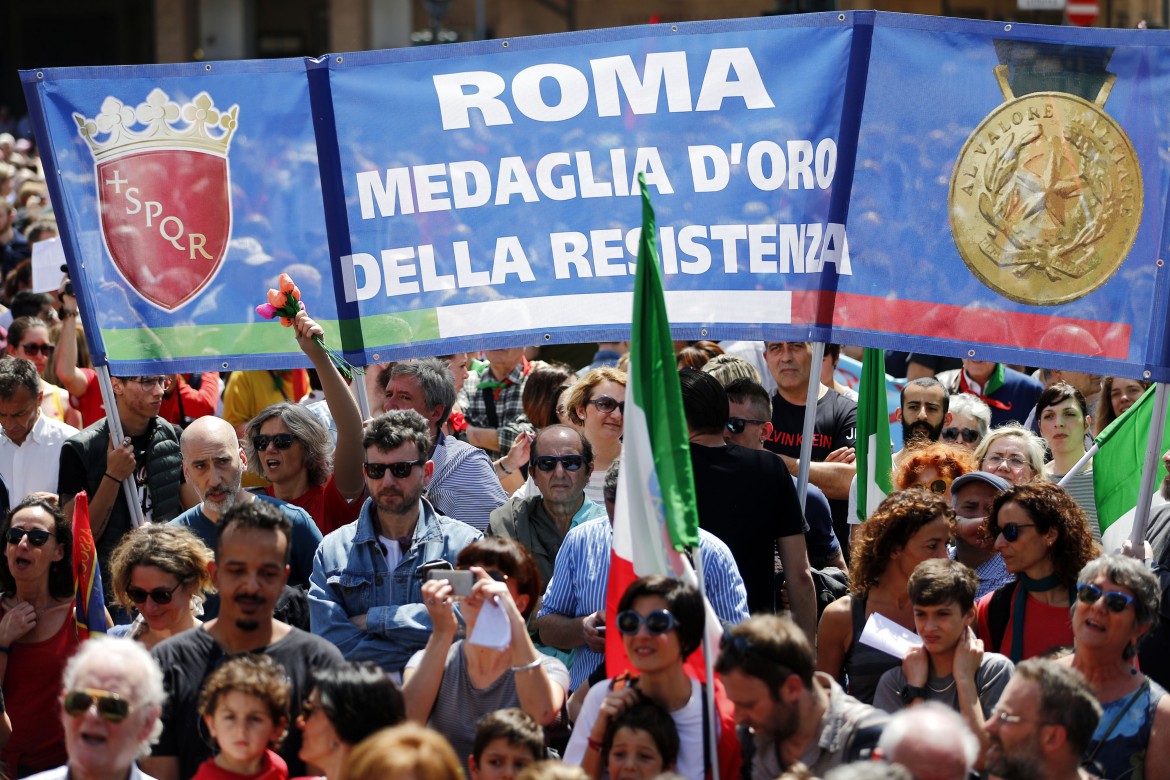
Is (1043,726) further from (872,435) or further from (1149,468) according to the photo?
(872,435)

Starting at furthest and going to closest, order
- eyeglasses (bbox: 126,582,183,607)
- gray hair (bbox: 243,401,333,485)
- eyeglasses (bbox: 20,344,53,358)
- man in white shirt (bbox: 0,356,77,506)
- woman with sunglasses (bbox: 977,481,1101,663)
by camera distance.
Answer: eyeglasses (bbox: 20,344,53,358), man in white shirt (bbox: 0,356,77,506), gray hair (bbox: 243,401,333,485), woman with sunglasses (bbox: 977,481,1101,663), eyeglasses (bbox: 126,582,183,607)

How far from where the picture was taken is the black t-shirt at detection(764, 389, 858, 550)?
24.5 ft

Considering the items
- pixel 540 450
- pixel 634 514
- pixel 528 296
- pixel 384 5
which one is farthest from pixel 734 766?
pixel 384 5

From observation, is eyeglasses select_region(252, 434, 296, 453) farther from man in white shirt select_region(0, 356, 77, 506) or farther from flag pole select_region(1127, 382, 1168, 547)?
flag pole select_region(1127, 382, 1168, 547)

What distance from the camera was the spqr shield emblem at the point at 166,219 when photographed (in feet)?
20.7

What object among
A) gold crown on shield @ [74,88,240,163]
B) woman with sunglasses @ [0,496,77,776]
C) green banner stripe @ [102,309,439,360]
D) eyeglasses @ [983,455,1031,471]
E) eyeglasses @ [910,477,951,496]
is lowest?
woman with sunglasses @ [0,496,77,776]

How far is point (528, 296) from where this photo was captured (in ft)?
20.4

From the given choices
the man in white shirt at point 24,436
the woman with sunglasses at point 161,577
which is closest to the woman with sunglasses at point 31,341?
the man in white shirt at point 24,436

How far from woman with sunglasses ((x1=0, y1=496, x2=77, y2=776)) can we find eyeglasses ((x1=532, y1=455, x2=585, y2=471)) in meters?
1.68

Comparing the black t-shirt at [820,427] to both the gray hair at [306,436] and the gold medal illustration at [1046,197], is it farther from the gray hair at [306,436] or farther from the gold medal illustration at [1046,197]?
the gray hair at [306,436]

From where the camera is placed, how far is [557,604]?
212 inches

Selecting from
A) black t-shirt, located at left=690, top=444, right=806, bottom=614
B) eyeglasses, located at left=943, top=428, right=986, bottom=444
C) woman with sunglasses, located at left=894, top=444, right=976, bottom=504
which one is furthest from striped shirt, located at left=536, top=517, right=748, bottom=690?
eyeglasses, located at left=943, top=428, right=986, bottom=444

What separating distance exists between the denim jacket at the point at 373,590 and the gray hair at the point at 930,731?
1771 mm

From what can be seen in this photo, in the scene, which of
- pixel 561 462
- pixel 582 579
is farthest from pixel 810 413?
pixel 582 579
